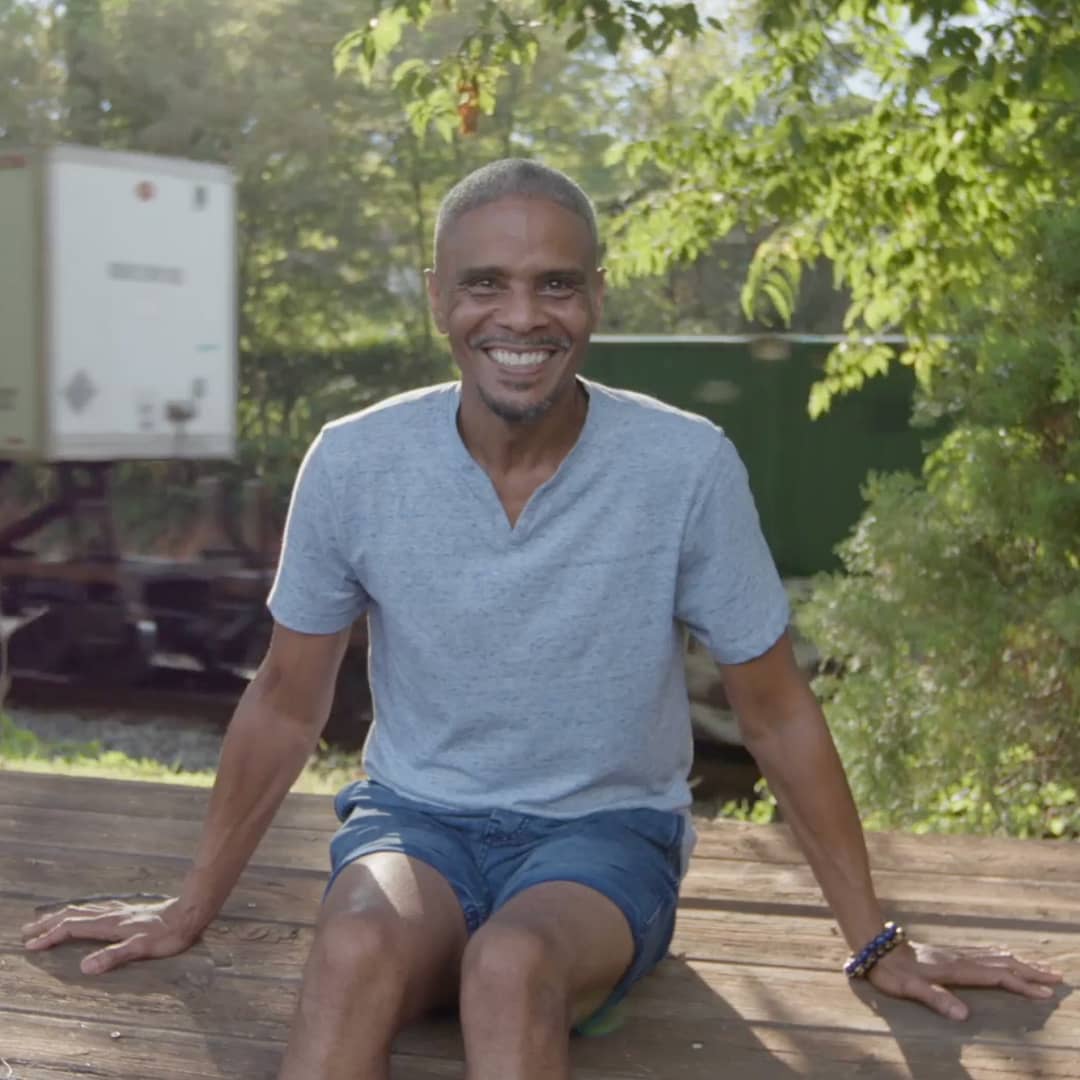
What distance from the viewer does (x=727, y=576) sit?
238 centimetres

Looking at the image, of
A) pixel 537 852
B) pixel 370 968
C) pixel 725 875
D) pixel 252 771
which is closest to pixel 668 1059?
pixel 537 852

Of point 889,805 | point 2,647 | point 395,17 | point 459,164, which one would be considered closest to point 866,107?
point 395,17

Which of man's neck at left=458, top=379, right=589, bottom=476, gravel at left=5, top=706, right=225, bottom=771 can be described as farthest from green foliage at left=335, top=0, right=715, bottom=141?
gravel at left=5, top=706, right=225, bottom=771

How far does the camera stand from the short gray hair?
2367 mm

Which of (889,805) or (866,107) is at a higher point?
(866,107)

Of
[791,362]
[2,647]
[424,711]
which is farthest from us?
[791,362]

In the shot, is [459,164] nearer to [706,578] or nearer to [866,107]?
[866,107]

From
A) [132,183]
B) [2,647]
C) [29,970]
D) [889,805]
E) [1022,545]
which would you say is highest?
[132,183]

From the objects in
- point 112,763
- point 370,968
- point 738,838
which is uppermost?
point 370,968

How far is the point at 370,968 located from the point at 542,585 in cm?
56

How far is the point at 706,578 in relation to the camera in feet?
7.83

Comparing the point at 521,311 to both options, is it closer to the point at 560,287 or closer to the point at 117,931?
the point at 560,287

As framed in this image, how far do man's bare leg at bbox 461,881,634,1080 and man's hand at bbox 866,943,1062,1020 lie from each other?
0.44 m

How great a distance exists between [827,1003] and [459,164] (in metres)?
16.4
